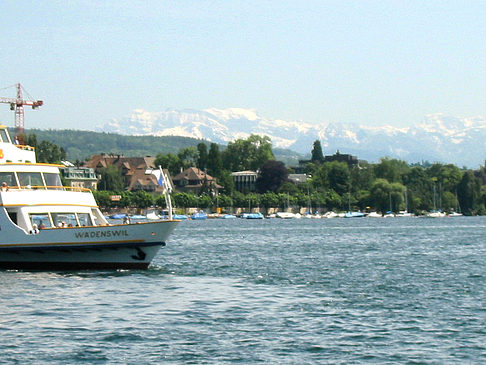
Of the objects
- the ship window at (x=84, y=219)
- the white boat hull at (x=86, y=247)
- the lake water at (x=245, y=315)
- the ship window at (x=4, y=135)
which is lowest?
the lake water at (x=245, y=315)

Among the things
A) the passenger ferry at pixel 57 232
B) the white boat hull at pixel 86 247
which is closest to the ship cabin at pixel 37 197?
the passenger ferry at pixel 57 232

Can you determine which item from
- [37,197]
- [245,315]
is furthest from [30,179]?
[245,315]

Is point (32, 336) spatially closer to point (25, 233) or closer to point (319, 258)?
point (25, 233)

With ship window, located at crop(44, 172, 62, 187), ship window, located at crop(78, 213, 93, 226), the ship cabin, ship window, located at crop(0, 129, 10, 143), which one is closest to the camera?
the ship cabin

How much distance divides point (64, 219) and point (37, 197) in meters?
1.92

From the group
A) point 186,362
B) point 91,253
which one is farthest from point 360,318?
point 91,253

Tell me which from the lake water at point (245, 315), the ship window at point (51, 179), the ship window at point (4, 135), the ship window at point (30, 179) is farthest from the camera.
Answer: the ship window at point (4, 135)

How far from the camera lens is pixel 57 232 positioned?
152 feet

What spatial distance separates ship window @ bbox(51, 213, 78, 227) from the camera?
48.5m

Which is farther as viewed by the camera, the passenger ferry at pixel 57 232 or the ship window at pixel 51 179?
the ship window at pixel 51 179

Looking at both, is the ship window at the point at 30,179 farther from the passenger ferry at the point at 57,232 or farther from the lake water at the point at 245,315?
the lake water at the point at 245,315

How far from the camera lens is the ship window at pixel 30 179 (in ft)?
163

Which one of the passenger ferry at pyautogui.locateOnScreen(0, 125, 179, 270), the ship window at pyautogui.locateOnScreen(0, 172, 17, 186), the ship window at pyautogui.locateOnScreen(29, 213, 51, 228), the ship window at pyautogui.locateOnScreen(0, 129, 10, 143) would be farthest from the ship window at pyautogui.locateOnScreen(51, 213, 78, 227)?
the ship window at pyautogui.locateOnScreen(0, 129, 10, 143)

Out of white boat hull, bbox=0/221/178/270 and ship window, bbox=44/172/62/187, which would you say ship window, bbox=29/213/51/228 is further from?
ship window, bbox=44/172/62/187
